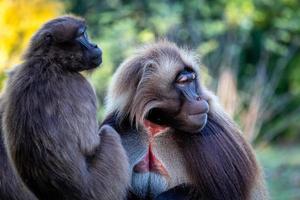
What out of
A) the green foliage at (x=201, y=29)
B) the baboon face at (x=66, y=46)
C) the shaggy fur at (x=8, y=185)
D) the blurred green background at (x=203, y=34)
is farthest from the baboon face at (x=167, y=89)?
the green foliage at (x=201, y=29)

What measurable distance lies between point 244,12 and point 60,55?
360 inches

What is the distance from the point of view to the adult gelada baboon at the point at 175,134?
172 inches

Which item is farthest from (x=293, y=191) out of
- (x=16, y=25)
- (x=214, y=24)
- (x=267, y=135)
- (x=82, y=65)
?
(x=82, y=65)

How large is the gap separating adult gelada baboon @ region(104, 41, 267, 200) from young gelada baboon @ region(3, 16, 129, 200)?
374 mm

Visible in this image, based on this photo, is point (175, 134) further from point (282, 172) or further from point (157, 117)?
point (282, 172)

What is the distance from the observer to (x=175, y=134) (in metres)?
4.50

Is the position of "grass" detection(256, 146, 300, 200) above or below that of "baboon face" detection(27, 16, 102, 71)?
below

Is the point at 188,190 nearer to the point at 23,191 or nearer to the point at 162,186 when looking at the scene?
the point at 162,186

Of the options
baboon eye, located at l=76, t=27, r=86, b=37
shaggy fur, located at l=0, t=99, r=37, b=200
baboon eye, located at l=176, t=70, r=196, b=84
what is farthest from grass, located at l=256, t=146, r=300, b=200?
baboon eye, located at l=76, t=27, r=86, b=37

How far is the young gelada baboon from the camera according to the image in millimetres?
3961

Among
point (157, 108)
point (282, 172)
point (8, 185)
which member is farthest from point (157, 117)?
point (282, 172)

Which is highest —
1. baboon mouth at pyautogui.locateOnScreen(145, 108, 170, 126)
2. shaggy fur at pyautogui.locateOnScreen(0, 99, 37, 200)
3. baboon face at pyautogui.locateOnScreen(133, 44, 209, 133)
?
baboon face at pyautogui.locateOnScreen(133, 44, 209, 133)

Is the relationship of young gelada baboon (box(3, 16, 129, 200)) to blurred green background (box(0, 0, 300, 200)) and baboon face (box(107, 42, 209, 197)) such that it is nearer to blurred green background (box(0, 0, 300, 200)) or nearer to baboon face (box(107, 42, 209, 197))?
baboon face (box(107, 42, 209, 197))

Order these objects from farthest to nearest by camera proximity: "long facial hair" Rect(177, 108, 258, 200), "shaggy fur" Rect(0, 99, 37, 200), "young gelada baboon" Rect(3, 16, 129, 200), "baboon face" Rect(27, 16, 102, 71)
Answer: "shaggy fur" Rect(0, 99, 37, 200) → "long facial hair" Rect(177, 108, 258, 200) → "baboon face" Rect(27, 16, 102, 71) → "young gelada baboon" Rect(3, 16, 129, 200)
